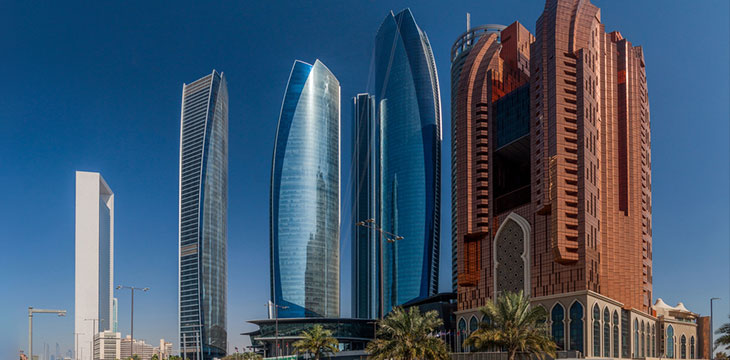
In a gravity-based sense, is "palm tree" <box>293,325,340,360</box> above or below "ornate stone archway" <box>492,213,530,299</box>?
below

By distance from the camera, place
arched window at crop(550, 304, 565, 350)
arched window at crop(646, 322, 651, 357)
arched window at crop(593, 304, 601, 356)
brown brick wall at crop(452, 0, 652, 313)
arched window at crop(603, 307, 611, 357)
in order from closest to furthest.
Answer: arched window at crop(593, 304, 601, 356) < arched window at crop(603, 307, 611, 357) < arched window at crop(550, 304, 565, 350) < brown brick wall at crop(452, 0, 652, 313) < arched window at crop(646, 322, 651, 357)

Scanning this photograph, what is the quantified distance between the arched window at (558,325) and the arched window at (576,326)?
1336mm

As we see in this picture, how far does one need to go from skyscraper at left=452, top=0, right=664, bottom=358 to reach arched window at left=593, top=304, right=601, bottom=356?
32 centimetres

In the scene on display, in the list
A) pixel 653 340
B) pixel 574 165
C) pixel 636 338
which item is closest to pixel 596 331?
pixel 636 338

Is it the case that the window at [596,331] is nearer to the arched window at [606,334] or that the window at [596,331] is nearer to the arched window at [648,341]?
the arched window at [606,334]

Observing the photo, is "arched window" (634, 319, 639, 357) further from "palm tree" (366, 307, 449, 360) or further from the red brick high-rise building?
"palm tree" (366, 307, 449, 360)

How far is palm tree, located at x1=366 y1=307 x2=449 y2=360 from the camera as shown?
5733cm

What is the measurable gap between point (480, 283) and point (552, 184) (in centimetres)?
2222

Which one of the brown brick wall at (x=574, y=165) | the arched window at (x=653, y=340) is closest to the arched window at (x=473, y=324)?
the brown brick wall at (x=574, y=165)

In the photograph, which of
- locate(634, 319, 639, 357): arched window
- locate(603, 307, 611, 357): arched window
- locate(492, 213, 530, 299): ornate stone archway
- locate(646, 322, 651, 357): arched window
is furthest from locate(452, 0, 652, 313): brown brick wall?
locate(603, 307, 611, 357): arched window

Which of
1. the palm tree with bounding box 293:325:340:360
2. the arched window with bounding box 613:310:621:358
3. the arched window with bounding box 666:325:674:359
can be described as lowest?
the arched window with bounding box 666:325:674:359

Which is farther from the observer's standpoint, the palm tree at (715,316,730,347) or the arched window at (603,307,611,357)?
the arched window at (603,307,611,357)

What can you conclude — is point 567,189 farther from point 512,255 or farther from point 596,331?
point 596,331

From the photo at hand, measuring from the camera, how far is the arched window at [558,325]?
98938mm
